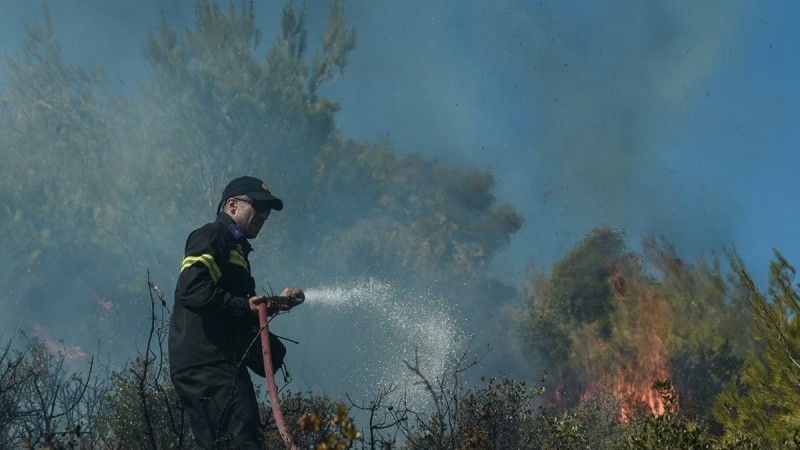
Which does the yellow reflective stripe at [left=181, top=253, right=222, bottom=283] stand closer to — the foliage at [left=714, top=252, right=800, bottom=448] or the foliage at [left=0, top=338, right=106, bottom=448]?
the foliage at [left=0, top=338, right=106, bottom=448]

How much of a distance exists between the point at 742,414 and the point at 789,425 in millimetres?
777

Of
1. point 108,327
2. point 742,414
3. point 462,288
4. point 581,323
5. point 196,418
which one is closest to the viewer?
point 196,418

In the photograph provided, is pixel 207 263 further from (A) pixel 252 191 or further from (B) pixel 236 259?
(A) pixel 252 191

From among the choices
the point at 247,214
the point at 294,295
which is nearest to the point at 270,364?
the point at 294,295

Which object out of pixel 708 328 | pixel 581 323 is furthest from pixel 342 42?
pixel 708 328

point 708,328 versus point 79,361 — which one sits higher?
point 79,361

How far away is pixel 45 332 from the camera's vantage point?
1560 inches

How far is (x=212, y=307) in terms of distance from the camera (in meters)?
4.23

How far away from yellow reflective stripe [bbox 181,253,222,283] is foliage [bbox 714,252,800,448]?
3359 millimetres

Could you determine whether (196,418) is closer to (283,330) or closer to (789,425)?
(789,425)

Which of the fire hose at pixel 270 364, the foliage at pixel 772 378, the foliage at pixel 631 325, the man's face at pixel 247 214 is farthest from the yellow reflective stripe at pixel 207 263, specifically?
the foliage at pixel 631 325

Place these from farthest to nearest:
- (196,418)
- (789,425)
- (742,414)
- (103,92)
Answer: (103,92)
(742,414)
(789,425)
(196,418)

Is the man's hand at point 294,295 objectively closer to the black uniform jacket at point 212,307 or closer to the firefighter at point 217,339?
the firefighter at point 217,339

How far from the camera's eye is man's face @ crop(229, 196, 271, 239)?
15.7ft
